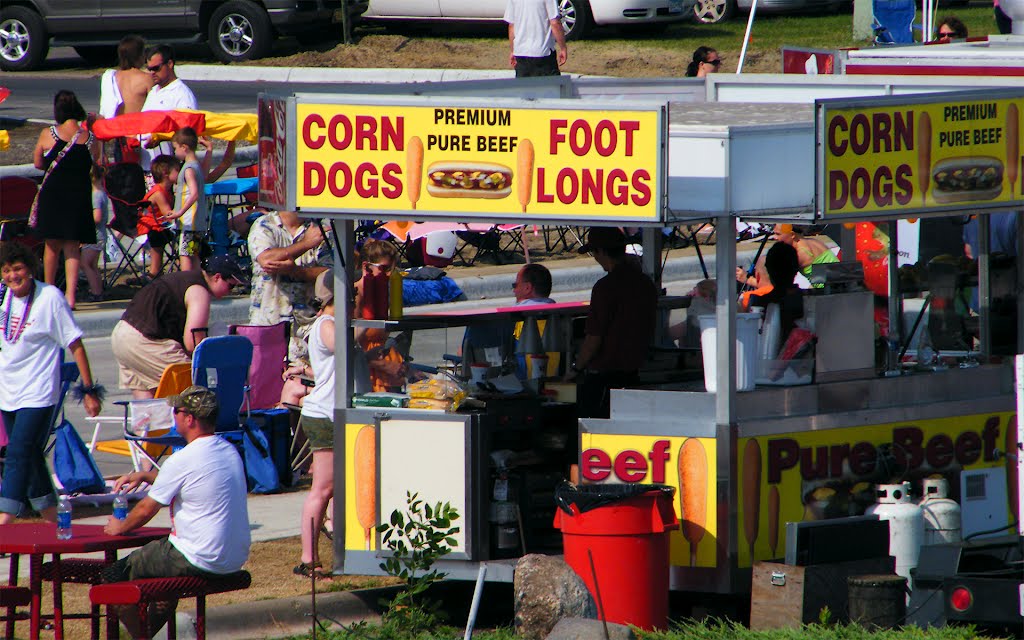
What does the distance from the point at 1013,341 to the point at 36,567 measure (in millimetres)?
5507

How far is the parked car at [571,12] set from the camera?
86.2ft

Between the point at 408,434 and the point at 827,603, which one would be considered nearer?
the point at 827,603

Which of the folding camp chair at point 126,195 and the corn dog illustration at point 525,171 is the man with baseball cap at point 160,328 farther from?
the folding camp chair at point 126,195

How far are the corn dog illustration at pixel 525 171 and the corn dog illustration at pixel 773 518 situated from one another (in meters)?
1.87

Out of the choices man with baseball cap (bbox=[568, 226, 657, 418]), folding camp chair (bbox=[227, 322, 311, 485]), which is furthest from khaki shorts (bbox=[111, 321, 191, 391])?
man with baseball cap (bbox=[568, 226, 657, 418])

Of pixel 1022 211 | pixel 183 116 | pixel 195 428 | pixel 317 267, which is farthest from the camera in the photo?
pixel 183 116

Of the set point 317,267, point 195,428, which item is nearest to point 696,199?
point 195,428

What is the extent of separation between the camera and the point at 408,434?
8.35 meters

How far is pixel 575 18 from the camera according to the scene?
26516mm

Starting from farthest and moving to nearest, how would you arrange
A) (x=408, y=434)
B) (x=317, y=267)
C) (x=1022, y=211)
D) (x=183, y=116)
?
1. (x=183, y=116)
2. (x=317, y=267)
3. (x=1022, y=211)
4. (x=408, y=434)

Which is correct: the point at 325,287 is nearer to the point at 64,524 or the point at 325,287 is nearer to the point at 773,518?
the point at 64,524

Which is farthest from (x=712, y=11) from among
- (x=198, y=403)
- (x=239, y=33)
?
(x=198, y=403)

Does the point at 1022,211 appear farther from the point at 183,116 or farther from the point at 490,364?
the point at 183,116

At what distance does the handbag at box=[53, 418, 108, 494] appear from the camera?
33.1ft
